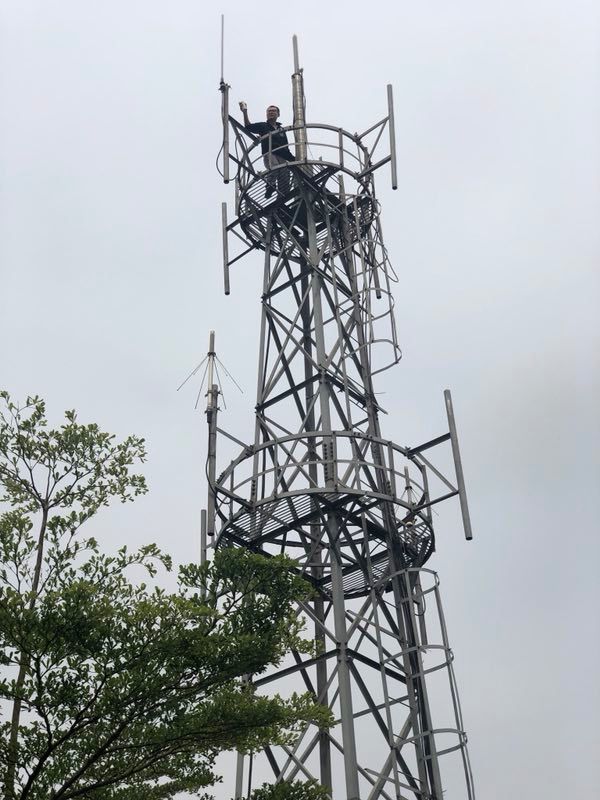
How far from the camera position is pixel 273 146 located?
24.8 metres

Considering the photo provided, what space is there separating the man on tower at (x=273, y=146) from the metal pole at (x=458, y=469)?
6.45m

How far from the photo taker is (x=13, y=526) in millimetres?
15773

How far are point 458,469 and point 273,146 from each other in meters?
9.11

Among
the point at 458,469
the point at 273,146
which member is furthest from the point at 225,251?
the point at 458,469

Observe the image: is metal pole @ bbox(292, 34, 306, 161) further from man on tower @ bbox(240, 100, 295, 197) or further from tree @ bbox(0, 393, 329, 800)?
tree @ bbox(0, 393, 329, 800)

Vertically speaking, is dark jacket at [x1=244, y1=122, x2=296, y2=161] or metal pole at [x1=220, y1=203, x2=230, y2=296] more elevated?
dark jacket at [x1=244, y1=122, x2=296, y2=161]

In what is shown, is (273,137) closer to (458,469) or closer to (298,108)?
(298,108)

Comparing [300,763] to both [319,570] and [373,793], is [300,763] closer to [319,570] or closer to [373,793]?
[373,793]

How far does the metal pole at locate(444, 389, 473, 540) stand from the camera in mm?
19592

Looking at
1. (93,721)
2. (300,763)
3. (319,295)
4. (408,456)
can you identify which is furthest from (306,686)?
(319,295)

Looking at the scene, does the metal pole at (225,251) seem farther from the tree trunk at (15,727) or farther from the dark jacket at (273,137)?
the tree trunk at (15,727)

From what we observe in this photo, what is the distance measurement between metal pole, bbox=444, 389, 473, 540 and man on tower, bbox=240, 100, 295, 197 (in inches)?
254

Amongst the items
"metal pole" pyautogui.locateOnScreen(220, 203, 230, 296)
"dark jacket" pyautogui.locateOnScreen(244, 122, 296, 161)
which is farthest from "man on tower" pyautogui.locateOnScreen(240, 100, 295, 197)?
"metal pole" pyautogui.locateOnScreen(220, 203, 230, 296)

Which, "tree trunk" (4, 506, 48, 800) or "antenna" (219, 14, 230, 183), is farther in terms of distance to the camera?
"antenna" (219, 14, 230, 183)
